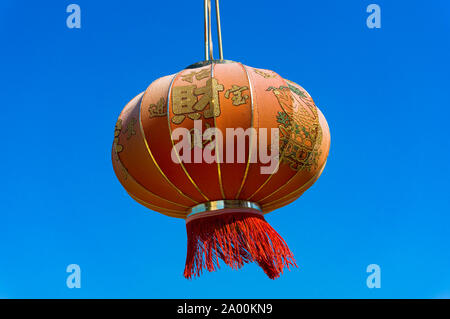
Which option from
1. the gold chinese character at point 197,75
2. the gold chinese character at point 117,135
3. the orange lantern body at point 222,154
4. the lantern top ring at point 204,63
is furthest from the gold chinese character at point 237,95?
the gold chinese character at point 117,135

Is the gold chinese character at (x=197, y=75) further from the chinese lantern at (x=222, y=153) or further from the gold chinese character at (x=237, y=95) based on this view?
the gold chinese character at (x=237, y=95)

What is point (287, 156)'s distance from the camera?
367cm

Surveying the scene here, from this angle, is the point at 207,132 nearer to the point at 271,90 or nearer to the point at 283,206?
the point at 271,90

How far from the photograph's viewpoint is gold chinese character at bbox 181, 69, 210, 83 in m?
3.74

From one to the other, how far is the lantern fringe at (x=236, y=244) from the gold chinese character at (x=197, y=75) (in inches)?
29.6

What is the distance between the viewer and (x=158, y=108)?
371 cm

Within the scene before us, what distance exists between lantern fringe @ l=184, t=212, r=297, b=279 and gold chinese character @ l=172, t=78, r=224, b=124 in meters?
0.59

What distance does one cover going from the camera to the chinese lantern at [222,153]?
11.7 ft

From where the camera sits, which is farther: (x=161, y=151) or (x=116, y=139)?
(x=116, y=139)

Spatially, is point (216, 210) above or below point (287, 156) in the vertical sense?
below

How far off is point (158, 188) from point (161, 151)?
0.24 m

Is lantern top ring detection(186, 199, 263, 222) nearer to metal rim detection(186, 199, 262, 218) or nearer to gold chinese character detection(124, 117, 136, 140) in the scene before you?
metal rim detection(186, 199, 262, 218)

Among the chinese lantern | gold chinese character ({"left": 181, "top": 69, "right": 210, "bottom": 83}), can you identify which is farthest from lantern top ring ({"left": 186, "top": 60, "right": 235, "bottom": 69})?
gold chinese character ({"left": 181, "top": 69, "right": 210, "bottom": 83})

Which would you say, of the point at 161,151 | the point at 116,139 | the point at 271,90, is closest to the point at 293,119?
the point at 271,90
